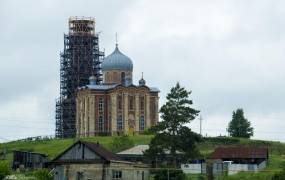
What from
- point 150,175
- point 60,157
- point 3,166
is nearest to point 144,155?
point 150,175

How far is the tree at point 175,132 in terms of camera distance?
9281 cm

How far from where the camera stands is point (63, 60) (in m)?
155

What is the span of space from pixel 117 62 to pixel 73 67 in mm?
11950

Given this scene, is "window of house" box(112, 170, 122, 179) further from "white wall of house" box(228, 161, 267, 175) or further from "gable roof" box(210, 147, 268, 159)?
"gable roof" box(210, 147, 268, 159)

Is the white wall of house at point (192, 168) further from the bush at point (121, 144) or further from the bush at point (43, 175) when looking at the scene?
the bush at point (121, 144)

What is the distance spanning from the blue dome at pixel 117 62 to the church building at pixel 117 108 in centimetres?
214

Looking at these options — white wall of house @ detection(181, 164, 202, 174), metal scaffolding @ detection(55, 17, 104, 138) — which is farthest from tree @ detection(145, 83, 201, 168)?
metal scaffolding @ detection(55, 17, 104, 138)

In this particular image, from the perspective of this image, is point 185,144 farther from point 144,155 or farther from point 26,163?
point 26,163

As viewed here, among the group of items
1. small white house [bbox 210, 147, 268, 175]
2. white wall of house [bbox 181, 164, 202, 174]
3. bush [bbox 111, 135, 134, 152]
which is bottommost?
white wall of house [bbox 181, 164, 202, 174]

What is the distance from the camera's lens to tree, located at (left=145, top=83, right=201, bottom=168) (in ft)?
305

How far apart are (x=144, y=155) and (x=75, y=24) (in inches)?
2604

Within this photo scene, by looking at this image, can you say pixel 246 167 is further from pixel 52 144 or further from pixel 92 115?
pixel 92 115

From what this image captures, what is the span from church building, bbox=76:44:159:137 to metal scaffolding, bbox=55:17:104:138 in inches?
384

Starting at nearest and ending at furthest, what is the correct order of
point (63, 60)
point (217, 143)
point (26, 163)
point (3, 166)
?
point (3, 166)
point (26, 163)
point (217, 143)
point (63, 60)
